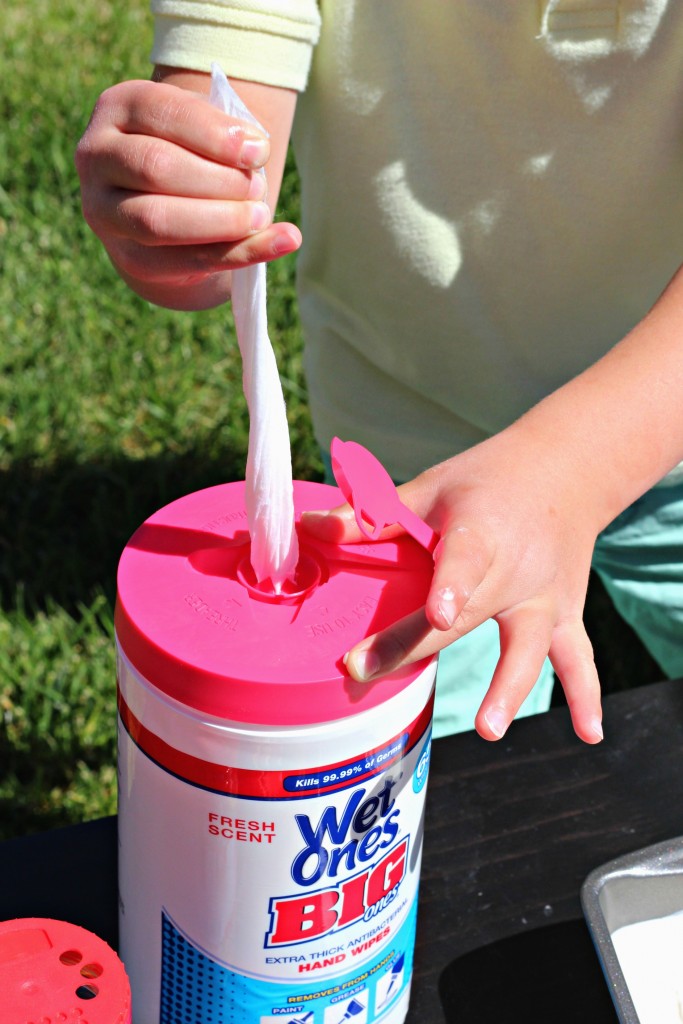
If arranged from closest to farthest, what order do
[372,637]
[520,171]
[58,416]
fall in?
[372,637], [520,171], [58,416]

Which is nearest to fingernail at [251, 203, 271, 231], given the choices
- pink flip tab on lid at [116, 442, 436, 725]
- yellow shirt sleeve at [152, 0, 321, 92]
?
pink flip tab on lid at [116, 442, 436, 725]

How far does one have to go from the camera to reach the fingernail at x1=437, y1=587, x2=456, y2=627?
0.43m

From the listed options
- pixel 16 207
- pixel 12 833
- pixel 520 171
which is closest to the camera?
pixel 520 171

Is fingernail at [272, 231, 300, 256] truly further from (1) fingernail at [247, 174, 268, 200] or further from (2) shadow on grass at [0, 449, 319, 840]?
(2) shadow on grass at [0, 449, 319, 840]

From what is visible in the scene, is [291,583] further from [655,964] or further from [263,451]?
[655,964]

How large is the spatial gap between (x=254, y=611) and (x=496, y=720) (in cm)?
12

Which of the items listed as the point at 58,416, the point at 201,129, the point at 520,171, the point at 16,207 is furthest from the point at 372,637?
the point at 16,207

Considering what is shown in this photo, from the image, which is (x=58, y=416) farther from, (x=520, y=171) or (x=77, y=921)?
(x=77, y=921)

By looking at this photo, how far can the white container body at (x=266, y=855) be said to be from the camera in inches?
16.5

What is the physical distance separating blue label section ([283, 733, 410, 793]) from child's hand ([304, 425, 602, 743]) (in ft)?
0.16

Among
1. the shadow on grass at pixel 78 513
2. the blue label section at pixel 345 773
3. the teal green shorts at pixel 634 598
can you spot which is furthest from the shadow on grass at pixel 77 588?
the blue label section at pixel 345 773

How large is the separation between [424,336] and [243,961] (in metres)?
0.61

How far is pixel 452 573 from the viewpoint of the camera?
46 centimetres

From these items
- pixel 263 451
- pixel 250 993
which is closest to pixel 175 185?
pixel 263 451
